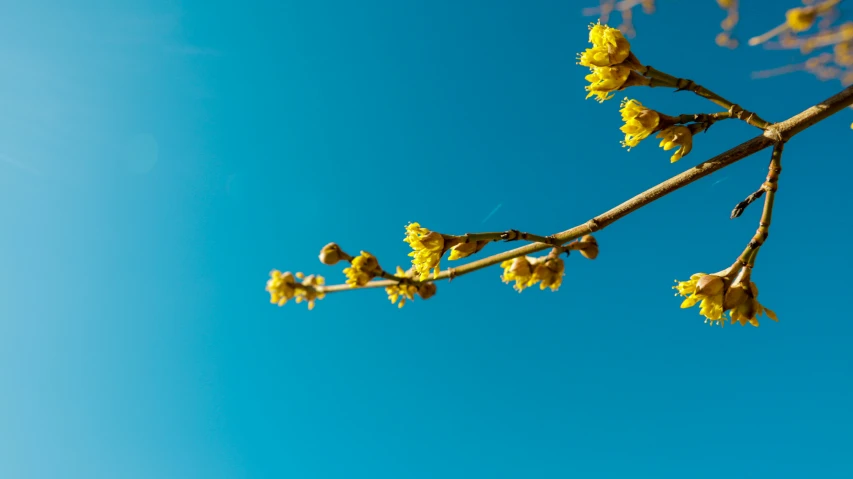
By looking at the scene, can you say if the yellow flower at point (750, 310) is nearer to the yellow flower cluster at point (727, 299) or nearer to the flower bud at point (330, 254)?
the yellow flower cluster at point (727, 299)

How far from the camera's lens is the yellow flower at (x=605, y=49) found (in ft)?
7.39

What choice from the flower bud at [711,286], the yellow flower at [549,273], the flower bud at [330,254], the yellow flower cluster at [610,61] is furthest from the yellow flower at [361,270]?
the flower bud at [711,286]

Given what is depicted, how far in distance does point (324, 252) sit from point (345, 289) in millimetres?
302

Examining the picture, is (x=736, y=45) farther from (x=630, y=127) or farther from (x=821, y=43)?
(x=630, y=127)

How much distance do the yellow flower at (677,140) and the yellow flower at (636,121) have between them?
5 cm

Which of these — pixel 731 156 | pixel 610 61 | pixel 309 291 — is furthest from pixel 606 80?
pixel 309 291

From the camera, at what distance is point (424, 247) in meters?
2.42

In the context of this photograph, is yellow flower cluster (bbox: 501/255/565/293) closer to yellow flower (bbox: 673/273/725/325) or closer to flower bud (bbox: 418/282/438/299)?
flower bud (bbox: 418/282/438/299)

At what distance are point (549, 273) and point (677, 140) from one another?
125 cm

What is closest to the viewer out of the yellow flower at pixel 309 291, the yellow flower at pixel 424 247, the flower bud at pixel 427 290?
the yellow flower at pixel 424 247

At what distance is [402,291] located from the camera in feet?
10.2

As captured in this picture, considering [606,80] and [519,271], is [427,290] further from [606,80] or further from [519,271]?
[606,80]

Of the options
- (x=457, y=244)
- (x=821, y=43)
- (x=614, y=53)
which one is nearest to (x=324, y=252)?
(x=457, y=244)

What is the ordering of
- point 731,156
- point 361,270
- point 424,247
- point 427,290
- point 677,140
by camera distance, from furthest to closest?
point 427,290 → point 361,270 → point 424,247 → point 677,140 → point 731,156
